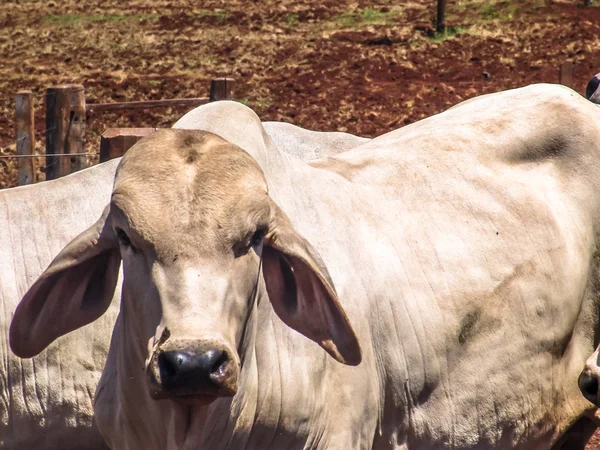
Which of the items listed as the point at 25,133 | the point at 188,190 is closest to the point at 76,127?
the point at 25,133

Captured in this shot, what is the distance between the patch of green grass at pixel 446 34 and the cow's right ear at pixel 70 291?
44.1ft

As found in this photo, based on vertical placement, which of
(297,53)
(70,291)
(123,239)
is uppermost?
(123,239)

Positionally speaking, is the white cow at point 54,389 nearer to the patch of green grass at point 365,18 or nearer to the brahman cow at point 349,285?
the brahman cow at point 349,285

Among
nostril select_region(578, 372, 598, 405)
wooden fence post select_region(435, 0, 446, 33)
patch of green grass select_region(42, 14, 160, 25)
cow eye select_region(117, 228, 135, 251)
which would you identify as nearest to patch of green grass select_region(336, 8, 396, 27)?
wooden fence post select_region(435, 0, 446, 33)

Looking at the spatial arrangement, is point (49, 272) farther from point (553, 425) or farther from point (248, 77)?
point (248, 77)

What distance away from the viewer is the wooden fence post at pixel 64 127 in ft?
28.4

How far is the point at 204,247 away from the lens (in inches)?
126

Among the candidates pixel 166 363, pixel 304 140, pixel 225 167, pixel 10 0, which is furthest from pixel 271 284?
pixel 10 0

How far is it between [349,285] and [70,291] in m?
0.99

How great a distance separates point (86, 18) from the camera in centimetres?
1903

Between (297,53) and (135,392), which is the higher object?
(135,392)

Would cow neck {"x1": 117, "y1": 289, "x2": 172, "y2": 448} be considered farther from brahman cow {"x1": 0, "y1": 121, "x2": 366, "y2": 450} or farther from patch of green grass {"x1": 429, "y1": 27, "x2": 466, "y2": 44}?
patch of green grass {"x1": 429, "y1": 27, "x2": 466, "y2": 44}

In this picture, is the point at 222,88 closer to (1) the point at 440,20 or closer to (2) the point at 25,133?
(2) the point at 25,133

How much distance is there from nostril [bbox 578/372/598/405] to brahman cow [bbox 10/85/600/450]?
22cm
